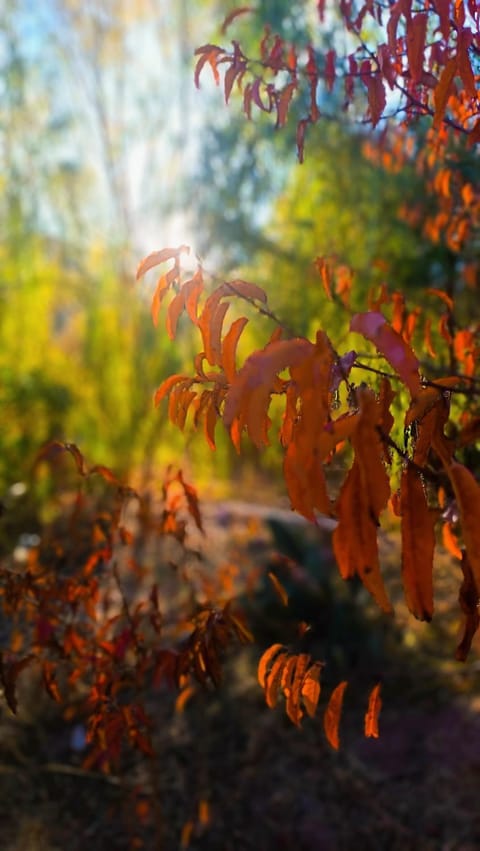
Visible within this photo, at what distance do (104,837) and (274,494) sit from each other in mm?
4023

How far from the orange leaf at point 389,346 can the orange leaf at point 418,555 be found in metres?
0.11

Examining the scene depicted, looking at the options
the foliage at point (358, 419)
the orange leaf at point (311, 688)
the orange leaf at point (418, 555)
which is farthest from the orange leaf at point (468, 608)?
the orange leaf at point (311, 688)

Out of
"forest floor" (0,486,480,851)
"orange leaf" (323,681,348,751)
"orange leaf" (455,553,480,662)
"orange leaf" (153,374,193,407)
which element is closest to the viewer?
"orange leaf" (455,553,480,662)

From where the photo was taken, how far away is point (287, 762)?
2473 mm

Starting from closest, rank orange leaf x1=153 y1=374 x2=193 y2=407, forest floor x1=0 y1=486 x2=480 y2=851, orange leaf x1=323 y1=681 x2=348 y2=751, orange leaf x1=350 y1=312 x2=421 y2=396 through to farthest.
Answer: orange leaf x1=350 y1=312 x2=421 y2=396 → orange leaf x1=153 y1=374 x2=193 y2=407 → orange leaf x1=323 y1=681 x2=348 y2=751 → forest floor x1=0 y1=486 x2=480 y2=851

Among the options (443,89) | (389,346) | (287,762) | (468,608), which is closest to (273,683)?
(468,608)

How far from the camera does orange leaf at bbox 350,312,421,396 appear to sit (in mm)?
620

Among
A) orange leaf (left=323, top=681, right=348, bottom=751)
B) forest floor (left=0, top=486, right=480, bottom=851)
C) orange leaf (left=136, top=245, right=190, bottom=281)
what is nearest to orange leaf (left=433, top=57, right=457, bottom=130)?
orange leaf (left=136, top=245, right=190, bottom=281)

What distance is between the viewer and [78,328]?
6898 millimetres

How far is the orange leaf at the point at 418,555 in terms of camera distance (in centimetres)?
66

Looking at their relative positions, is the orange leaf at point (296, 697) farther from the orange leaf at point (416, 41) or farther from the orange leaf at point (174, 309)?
the orange leaf at point (416, 41)

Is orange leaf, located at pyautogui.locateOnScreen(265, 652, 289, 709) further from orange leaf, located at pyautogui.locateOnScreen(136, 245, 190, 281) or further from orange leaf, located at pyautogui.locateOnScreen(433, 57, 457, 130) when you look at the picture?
orange leaf, located at pyautogui.locateOnScreen(433, 57, 457, 130)

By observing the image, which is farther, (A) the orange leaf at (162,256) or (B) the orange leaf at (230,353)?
(A) the orange leaf at (162,256)

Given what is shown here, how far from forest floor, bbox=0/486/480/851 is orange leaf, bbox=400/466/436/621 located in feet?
4.35
